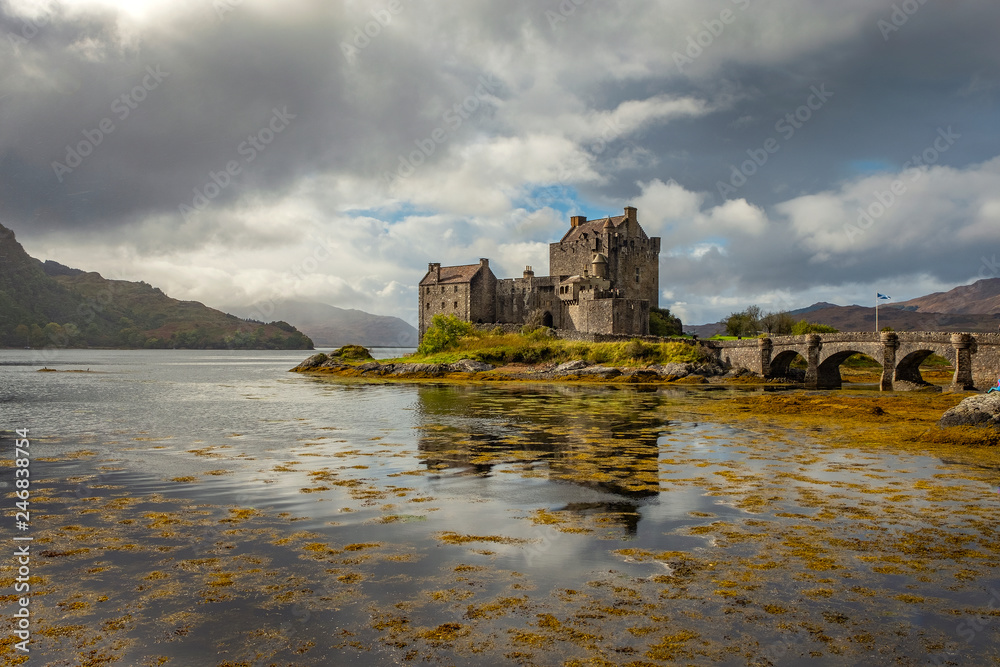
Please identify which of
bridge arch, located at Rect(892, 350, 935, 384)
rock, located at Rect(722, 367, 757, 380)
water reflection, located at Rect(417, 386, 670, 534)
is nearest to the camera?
water reflection, located at Rect(417, 386, 670, 534)

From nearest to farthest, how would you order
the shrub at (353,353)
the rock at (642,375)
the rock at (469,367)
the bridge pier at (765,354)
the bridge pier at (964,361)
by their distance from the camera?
the bridge pier at (964,361) → the rock at (642,375) → the bridge pier at (765,354) → the rock at (469,367) → the shrub at (353,353)

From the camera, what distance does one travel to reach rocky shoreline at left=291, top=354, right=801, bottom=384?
6594 centimetres

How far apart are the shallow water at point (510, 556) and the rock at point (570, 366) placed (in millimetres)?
47232

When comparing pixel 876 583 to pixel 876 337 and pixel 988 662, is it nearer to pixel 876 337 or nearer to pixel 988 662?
pixel 988 662

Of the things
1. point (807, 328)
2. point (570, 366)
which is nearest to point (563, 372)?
point (570, 366)

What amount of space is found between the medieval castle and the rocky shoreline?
15.8 m

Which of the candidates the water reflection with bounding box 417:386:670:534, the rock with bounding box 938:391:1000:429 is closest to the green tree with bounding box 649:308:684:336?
the water reflection with bounding box 417:386:670:534

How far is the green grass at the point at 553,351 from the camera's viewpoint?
70.2 m

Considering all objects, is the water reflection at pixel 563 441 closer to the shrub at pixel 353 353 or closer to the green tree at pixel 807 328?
the shrub at pixel 353 353

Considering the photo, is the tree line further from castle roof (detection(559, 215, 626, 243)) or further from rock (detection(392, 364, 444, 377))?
rock (detection(392, 364, 444, 377))

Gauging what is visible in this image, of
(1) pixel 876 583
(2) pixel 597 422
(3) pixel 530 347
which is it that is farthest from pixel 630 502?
(3) pixel 530 347

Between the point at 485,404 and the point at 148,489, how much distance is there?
2644cm

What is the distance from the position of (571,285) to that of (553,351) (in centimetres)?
1792

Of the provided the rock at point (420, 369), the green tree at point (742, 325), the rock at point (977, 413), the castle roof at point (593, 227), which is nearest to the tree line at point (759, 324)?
the green tree at point (742, 325)
